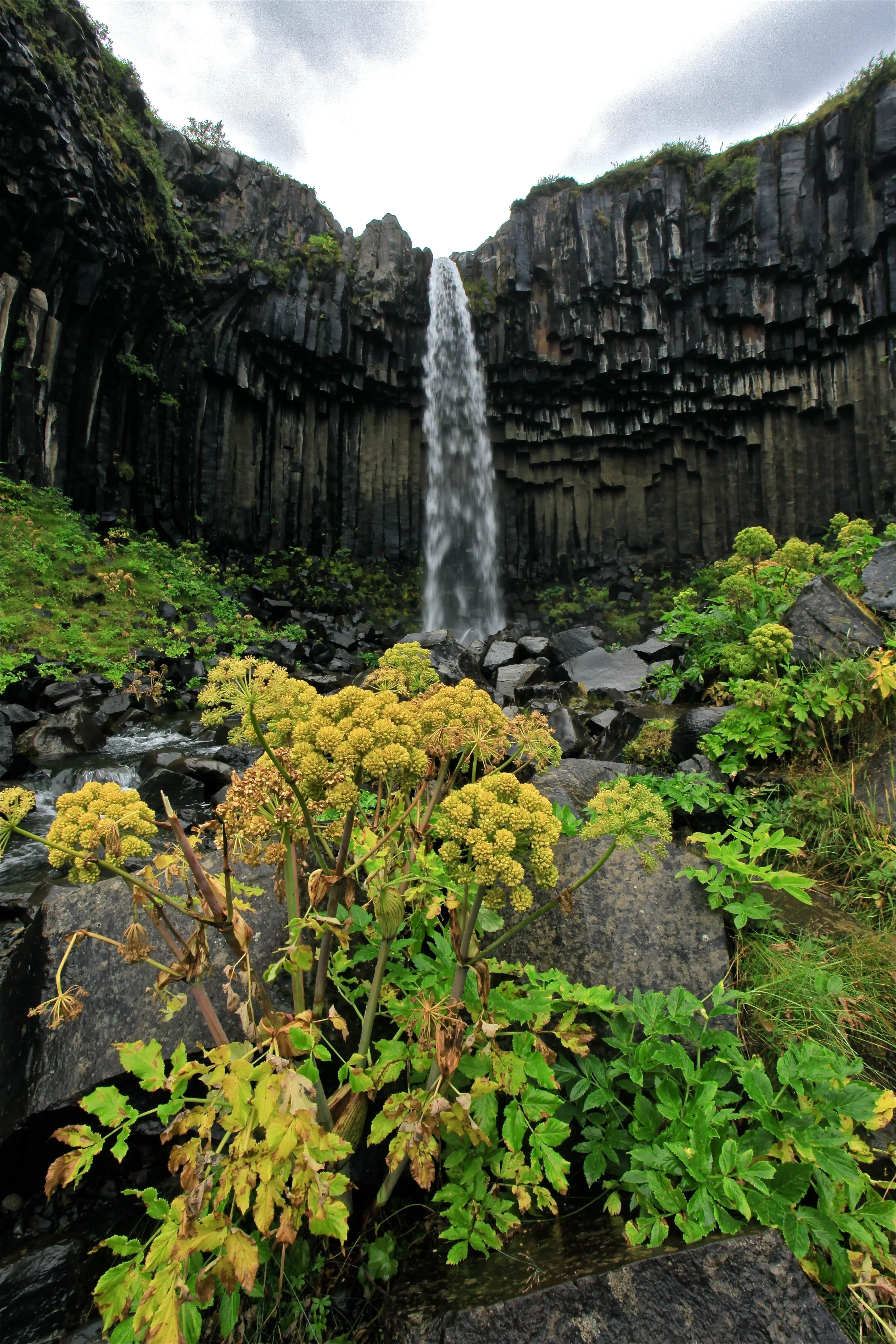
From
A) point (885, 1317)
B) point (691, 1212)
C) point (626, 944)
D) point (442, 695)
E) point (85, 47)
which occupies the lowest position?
point (885, 1317)

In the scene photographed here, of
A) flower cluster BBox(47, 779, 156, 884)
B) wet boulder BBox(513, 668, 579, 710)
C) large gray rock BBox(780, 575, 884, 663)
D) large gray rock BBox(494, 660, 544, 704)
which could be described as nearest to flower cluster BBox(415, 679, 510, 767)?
flower cluster BBox(47, 779, 156, 884)

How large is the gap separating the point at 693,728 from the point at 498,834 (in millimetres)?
3558

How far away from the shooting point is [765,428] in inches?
868

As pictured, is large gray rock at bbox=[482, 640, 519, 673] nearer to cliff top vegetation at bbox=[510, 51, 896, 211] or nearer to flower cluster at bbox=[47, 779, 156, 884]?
flower cluster at bbox=[47, 779, 156, 884]

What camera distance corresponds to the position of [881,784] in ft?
11.7

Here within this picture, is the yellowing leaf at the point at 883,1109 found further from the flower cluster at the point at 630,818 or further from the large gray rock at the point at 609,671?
the large gray rock at the point at 609,671

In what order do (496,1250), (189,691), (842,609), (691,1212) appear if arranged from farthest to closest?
(189,691)
(842,609)
(496,1250)
(691,1212)

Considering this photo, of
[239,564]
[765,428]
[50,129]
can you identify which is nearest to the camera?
[50,129]

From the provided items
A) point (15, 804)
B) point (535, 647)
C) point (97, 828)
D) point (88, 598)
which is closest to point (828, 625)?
point (97, 828)

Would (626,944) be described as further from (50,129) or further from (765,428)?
(765,428)

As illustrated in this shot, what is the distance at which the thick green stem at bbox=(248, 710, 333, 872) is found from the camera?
1614 mm

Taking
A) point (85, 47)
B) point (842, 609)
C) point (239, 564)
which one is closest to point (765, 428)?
point (239, 564)

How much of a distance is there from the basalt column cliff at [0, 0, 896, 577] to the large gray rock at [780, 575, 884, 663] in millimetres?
16993

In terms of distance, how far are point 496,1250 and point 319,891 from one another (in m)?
1.23
